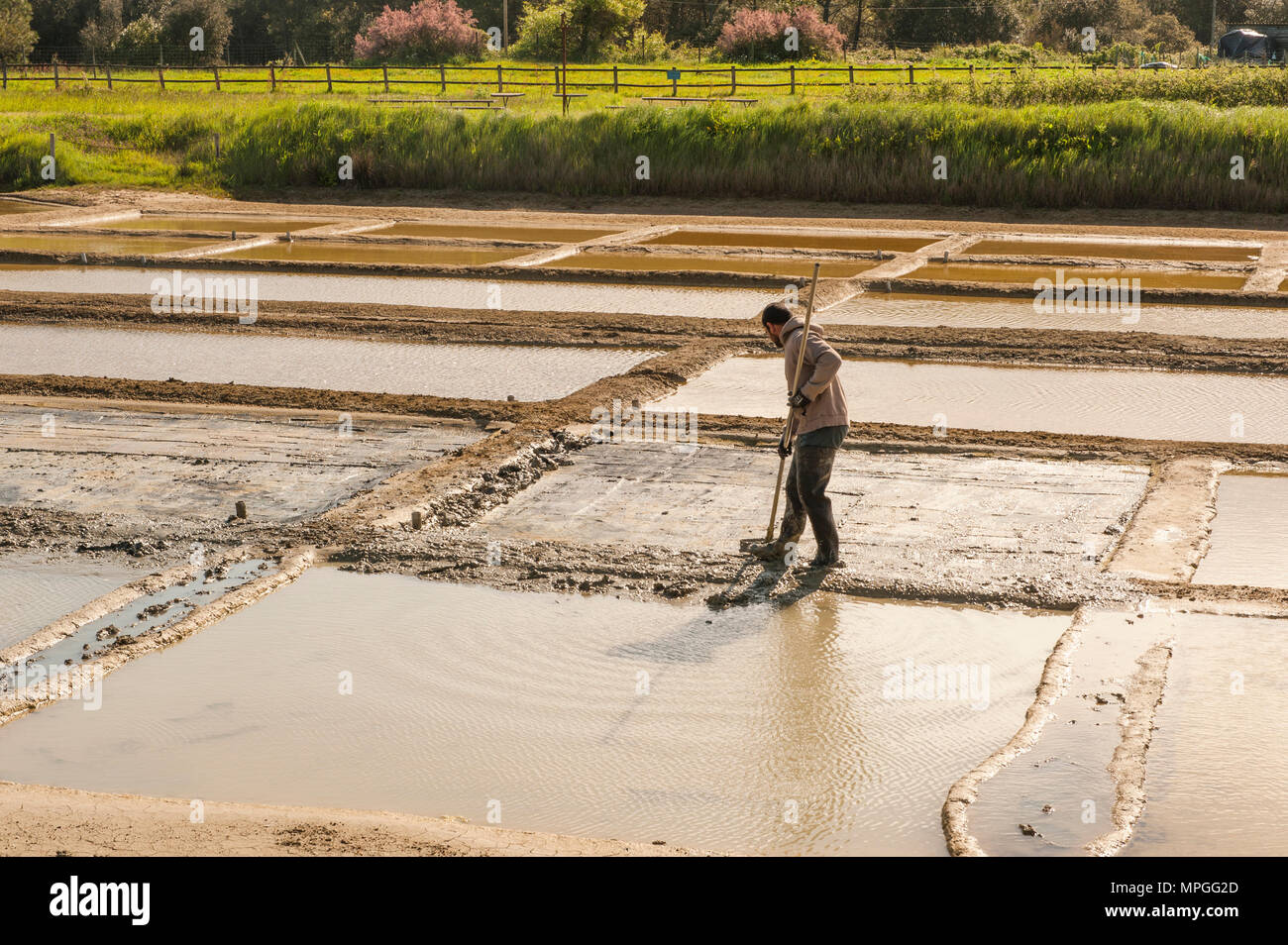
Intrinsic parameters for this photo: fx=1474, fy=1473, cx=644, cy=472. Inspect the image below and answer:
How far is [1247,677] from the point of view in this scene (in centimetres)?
682

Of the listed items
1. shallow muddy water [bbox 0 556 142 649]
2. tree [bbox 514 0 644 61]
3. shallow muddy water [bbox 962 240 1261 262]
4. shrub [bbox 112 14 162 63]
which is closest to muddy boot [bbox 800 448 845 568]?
shallow muddy water [bbox 0 556 142 649]

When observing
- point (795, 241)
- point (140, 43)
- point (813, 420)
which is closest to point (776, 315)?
point (813, 420)

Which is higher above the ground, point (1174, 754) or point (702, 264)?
point (702, 264)

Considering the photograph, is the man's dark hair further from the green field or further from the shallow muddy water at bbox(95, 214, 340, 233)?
the green field

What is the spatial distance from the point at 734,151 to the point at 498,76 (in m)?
12.6

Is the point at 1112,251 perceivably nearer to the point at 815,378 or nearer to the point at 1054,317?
the point at 1054,317

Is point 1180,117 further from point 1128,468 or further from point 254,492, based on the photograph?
point 254,492

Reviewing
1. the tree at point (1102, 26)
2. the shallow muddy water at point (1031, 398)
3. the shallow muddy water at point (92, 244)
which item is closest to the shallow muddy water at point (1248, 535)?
the shallow muddy water at point (1031, 398)

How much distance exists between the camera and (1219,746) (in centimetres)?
615

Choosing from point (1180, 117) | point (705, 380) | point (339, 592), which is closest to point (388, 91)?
point (1180, 117)

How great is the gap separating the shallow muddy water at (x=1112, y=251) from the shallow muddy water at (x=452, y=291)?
4657mm

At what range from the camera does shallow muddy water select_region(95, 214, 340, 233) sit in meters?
24.5

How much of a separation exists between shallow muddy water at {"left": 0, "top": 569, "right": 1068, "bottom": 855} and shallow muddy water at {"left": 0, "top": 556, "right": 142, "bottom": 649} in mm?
898

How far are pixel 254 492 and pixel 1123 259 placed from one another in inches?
530
